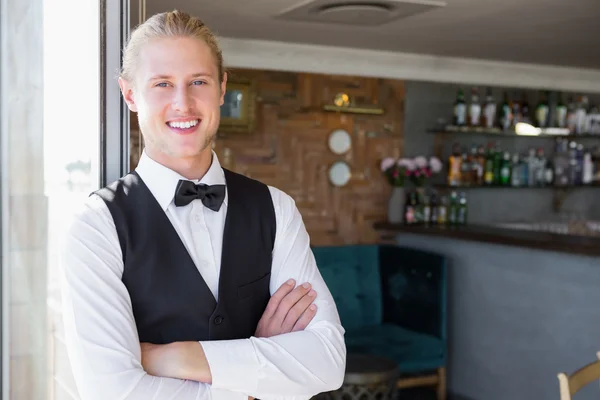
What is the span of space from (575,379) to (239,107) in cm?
353

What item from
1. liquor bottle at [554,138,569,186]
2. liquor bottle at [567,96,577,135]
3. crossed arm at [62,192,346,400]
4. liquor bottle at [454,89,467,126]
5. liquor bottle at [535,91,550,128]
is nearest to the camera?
crossed arm at [62,192,346,400]

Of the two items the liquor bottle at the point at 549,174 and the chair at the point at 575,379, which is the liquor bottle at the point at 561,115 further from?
the chair at the point at 575,379

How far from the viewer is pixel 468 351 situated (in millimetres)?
4723

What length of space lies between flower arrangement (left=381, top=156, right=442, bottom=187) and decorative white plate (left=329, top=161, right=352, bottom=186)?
30cm

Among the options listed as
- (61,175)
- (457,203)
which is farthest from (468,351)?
(61,175)

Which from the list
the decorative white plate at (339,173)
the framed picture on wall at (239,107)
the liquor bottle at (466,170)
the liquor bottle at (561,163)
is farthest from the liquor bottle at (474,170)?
the framed picture on wall at (239,107)

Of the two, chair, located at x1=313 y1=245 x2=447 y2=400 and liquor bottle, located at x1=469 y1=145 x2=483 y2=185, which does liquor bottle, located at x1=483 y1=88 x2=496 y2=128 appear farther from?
chair, located at x1=313 y1=245 x2=447 y2=400

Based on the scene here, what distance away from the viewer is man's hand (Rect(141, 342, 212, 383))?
139 centimetres

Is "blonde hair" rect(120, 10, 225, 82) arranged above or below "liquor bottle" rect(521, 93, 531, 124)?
below

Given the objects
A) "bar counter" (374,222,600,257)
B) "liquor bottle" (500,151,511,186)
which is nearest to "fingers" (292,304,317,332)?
"bar counter" (374,222,600,257)

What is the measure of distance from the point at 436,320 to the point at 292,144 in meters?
1.76

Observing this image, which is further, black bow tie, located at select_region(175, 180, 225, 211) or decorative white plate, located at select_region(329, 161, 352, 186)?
decorative white plate, located at select_region(329, 161, 352, 186)

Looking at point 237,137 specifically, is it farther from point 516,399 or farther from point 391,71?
point 516,399

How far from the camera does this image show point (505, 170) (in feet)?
20.4
